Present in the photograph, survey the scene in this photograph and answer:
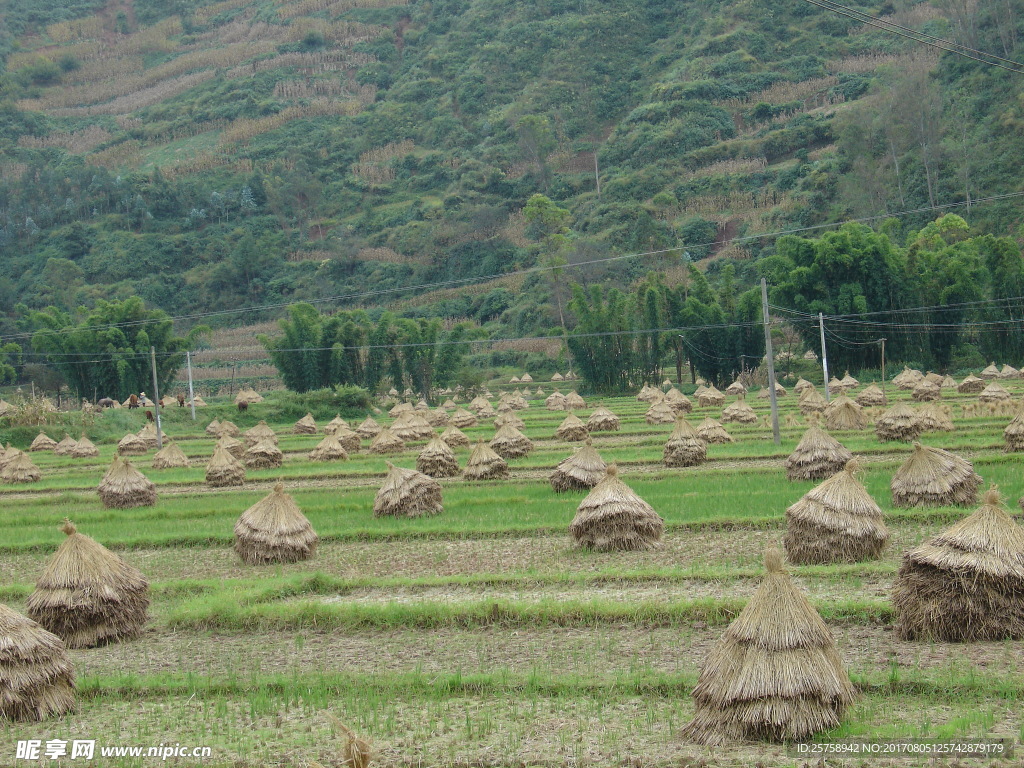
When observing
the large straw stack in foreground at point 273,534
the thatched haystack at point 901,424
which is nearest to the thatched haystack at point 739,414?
the thatched haystack at point 901,424

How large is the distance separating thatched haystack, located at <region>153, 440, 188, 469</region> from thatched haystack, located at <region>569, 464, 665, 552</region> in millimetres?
19444

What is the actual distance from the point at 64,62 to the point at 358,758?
157 metres

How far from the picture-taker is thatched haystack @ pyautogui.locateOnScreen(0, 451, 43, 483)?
2980 centimetres

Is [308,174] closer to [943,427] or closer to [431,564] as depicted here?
[943,427]

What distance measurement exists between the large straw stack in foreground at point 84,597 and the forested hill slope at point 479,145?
2244 inches

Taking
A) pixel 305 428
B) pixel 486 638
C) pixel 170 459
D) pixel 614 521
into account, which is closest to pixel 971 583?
pixel 486 638

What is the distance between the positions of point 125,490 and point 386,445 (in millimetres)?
10245

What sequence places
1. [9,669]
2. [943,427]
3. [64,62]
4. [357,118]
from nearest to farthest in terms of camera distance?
[9,669]
[943,427]
[357,118]
[64,62]

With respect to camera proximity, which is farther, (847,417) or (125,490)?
(847,417)

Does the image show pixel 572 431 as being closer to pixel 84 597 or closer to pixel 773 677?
pixel 84 597

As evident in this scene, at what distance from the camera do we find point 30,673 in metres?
9.38

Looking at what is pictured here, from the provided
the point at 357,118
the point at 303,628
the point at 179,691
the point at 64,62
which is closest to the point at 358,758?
the point at 179,691

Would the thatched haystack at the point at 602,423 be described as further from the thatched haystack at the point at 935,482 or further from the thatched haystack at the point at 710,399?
the thatched haystack at the point at 935,482

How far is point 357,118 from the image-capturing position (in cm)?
11994
